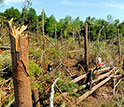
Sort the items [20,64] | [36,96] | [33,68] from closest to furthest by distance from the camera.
Result: [20,64] < [36,96] < [33,68]

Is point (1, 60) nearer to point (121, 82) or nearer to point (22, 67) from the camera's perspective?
point (22, 67)

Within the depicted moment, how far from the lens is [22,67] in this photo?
5.43 feet

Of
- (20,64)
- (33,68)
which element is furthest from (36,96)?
(20,64)

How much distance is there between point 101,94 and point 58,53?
3583 millimetres

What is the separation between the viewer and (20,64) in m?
1.64

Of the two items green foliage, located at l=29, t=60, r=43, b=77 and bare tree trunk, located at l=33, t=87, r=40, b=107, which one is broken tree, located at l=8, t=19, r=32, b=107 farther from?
green foliage, located at l=29, t=60, r=43, b=77

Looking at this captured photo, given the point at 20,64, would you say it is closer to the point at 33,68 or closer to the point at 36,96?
the point at 36,96

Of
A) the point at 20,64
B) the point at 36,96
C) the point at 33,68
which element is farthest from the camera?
the point at 33,68

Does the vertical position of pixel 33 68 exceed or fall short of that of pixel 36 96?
it exceeds it

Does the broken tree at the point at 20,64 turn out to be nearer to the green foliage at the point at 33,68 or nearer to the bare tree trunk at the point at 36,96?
the bare tree trunk at the point at 36,96

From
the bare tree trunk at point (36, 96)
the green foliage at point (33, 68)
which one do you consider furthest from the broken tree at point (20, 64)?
the green foliage at point (33, 68)

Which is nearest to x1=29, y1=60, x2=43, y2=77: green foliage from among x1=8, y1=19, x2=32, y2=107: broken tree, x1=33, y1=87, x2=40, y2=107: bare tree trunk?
x1=33, y1=87, x2=40, y2=107: bare tree trunk

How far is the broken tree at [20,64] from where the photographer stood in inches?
61.9

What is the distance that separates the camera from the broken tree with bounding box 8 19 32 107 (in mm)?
1572
